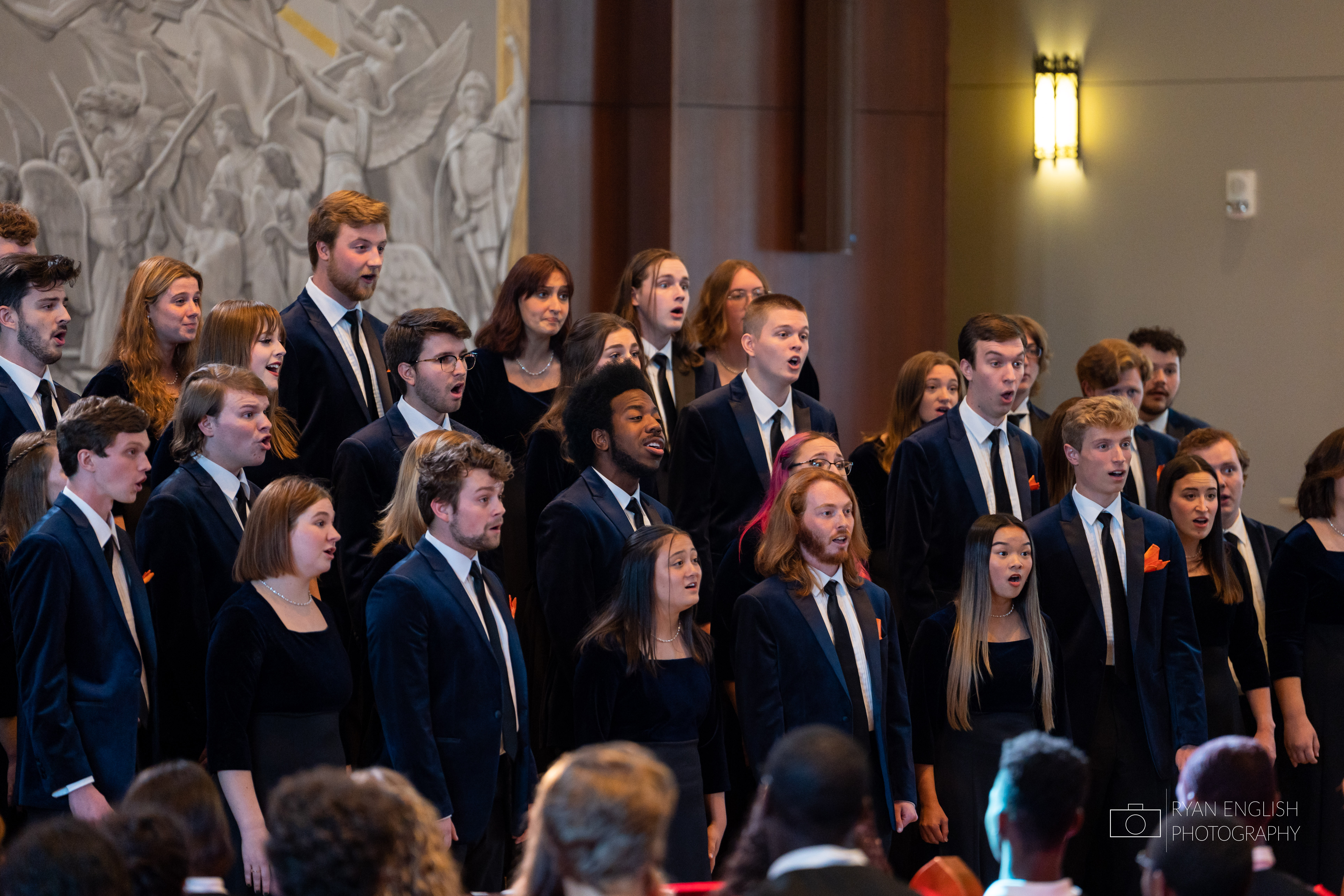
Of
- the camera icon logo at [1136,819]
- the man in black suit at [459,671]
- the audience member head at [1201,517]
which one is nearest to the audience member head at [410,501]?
the man in black suit at [459,671]

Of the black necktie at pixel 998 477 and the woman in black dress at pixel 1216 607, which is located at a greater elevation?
the black necktie at pixel 998 477

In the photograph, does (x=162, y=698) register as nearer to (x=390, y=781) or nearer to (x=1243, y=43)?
(x=390, y=781)

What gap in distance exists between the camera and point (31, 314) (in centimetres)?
421

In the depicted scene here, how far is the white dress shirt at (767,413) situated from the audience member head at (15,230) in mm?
2325

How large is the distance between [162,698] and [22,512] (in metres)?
0.60

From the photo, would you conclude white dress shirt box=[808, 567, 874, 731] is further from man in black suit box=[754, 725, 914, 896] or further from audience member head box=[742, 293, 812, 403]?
man in black suit box=[754, 725, 914, 896]

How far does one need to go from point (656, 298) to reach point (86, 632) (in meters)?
2.41

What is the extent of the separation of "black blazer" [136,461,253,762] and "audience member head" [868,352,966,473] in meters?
2.51

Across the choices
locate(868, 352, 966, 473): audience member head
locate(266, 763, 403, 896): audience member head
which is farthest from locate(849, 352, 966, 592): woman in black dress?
locate(266, 763, 403, 896): audience member head

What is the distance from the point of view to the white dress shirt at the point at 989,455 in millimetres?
4691

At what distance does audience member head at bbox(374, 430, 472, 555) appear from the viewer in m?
3.87

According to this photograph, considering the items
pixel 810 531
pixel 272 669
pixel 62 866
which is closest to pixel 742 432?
pixel 810 531

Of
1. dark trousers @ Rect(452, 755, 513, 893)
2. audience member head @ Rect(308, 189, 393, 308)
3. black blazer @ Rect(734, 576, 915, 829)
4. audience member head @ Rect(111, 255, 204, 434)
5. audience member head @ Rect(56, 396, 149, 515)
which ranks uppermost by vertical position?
audience member head @ Rect(308, 189, 393, 308)

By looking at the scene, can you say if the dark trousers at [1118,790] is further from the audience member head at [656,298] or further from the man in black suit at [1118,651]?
the audience member head at [656,298]
